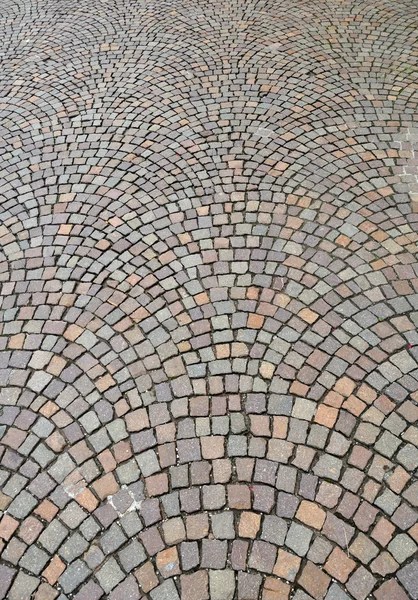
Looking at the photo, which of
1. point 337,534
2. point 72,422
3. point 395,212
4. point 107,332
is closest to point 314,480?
point 337,534

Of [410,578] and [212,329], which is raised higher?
[212,329]

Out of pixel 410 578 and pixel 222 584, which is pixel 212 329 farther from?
pixel 410 578

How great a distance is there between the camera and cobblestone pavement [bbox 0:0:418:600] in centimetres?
302

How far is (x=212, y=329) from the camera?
412 cm

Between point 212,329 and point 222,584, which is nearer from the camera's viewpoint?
point 222,584

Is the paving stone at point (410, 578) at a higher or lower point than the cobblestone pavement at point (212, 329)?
lower

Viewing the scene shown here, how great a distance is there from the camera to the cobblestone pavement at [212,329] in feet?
9.89

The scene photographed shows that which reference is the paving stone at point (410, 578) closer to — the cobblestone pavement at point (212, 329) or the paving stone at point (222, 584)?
the cobblestone pavement at point (212, 329)

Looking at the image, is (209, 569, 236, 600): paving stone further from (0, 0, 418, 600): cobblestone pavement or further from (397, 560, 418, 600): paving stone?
(397, 560, 418, 600): paving stone

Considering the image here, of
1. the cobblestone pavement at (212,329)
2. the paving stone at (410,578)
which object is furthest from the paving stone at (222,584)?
the paving stone at (410,578)

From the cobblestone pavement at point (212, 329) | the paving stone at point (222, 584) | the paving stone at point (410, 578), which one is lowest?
the paving stone at point (410, 578)

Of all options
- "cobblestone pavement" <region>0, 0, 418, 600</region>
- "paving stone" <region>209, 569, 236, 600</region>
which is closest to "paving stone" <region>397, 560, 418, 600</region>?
"cobblestone pavement" <region>0, 0, 418, 600</region>

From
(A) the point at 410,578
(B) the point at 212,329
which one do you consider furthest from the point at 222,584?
(B) the point at 212,329

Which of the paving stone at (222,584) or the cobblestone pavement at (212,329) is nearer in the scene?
the paving stone at (222,584)
